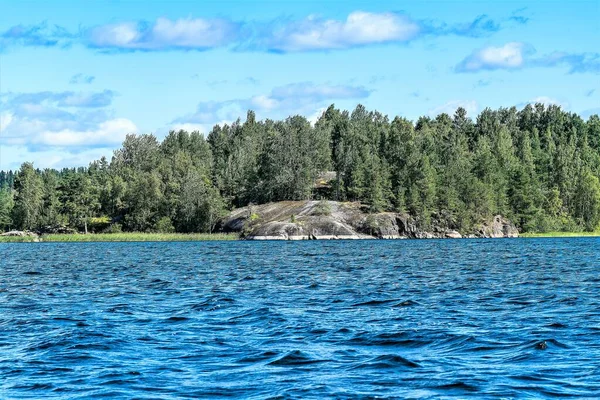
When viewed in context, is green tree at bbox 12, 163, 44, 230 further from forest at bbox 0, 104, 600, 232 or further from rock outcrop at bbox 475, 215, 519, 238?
rock outcrop at bbox 475, 215, 519, 238

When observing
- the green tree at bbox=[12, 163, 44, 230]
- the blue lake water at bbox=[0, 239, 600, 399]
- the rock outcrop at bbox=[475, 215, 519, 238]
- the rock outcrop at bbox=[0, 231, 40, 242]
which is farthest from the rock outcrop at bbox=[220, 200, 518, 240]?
the blue lake water at bbox=[0, 239, 600, 399]

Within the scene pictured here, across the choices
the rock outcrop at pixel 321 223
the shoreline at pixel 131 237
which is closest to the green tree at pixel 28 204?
the shoreline at pixel 131 237

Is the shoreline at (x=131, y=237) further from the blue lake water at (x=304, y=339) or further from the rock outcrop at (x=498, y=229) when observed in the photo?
the blue lake water at (x=304, y=339)

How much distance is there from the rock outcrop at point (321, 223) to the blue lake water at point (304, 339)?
322 feet

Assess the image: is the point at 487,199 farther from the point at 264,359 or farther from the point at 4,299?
the point at 264,359

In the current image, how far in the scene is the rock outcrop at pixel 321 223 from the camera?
14288 centimetres

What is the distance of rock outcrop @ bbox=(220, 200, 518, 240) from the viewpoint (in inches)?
5625

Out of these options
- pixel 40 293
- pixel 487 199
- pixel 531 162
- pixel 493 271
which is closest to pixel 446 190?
pixel 487 199

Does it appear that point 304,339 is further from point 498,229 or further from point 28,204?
point 28,204

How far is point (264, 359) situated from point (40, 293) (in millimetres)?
22577

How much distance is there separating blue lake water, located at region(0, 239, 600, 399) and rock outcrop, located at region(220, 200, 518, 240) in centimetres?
9804

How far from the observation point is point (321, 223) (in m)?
143

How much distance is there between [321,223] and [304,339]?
391 feet

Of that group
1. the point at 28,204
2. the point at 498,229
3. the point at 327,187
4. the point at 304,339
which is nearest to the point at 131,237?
the point at 28,204
